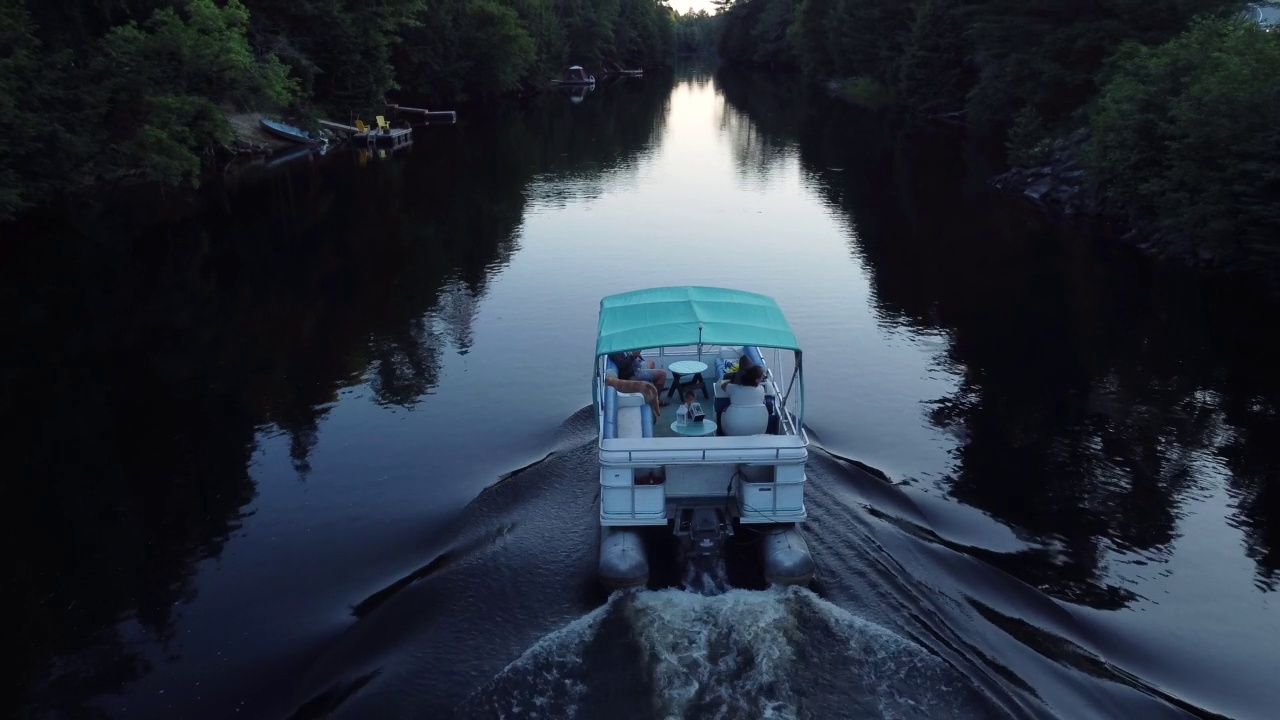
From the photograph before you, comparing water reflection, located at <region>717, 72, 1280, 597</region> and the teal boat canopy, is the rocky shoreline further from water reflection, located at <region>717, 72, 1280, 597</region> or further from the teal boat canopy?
the teal boat canopy

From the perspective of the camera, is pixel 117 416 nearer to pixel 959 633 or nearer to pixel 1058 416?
pixel 959 633

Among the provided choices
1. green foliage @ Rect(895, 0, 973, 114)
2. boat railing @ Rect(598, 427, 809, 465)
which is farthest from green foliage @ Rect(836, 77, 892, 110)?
boat railing @ Rect(598, 427, 809, 465)

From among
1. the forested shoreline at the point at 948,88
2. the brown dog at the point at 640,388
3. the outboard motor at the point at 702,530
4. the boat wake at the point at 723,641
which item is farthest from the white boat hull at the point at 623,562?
the forested shoreline at the point at 948,88

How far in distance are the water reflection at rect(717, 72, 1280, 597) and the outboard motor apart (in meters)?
4.47

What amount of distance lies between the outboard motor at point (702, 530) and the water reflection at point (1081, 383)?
447 centimetres

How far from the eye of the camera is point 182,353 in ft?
75.5

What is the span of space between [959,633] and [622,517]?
13.9 feet

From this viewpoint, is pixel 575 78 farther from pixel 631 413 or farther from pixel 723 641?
pixel 723 641

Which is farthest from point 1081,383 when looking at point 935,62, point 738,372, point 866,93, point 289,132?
point 866,93

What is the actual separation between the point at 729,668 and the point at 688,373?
6.18m

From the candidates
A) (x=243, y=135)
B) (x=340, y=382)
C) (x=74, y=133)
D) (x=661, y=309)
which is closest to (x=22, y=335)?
(x=340, y=382)

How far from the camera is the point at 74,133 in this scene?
109ft

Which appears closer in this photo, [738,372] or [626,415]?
[626,415]

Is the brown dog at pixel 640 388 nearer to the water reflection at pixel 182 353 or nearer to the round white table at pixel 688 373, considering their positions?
the round white table at pixel 688 373
